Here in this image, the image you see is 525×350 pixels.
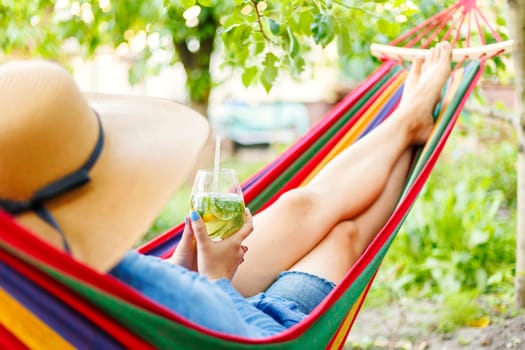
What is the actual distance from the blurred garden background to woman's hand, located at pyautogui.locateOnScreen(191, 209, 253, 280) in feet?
2.41

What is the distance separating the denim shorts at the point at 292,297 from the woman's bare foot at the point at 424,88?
0.68 m

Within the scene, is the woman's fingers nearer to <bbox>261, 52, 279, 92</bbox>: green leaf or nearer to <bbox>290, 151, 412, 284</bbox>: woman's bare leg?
<bbox>290, 151, 412, 284</bbox>: woman's bare leg

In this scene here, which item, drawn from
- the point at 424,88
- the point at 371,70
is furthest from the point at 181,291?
the point at 371,70

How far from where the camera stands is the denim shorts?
4.90ft

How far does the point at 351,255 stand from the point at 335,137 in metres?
0.54

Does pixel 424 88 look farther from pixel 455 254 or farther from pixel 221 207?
pixel 455 254

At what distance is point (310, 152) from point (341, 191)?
0.30 metres

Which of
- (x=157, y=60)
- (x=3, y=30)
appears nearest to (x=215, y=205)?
(x=3, y=30)

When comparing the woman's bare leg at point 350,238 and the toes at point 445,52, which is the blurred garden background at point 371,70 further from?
the woman's bare leg at point 350,238

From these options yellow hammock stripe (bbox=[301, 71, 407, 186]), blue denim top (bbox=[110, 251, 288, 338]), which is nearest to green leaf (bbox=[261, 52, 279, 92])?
yellow hammock stripe (bbox=[301, 71, 407, 186])

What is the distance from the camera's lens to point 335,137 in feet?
7.34

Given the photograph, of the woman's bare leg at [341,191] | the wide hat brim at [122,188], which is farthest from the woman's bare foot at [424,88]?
the wide hat brim at [122,188]

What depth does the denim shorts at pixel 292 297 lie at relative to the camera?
4.90ft

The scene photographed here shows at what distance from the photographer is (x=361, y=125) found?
227cm
